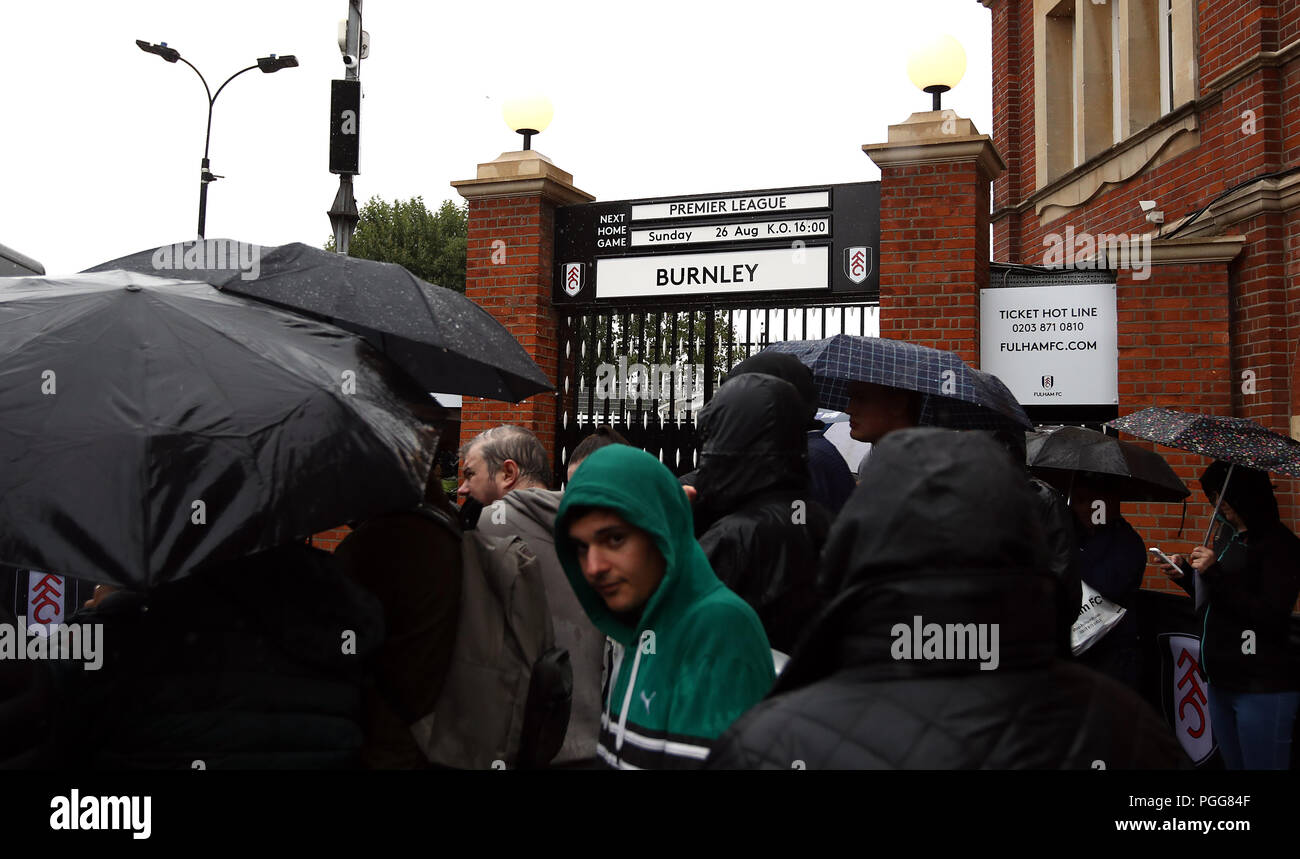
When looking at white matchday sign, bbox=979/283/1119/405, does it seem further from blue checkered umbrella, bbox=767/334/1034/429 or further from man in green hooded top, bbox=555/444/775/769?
man in green hooded top, bbox=555/444/775/769

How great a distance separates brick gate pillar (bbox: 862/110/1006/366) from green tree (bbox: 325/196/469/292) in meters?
28.7

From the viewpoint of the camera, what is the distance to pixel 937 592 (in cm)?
131

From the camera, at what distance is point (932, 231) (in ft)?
24.3

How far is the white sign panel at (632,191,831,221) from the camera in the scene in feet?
25.1

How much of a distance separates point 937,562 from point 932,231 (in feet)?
21.5

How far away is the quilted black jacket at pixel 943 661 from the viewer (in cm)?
128

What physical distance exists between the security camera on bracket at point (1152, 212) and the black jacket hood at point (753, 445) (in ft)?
27.6

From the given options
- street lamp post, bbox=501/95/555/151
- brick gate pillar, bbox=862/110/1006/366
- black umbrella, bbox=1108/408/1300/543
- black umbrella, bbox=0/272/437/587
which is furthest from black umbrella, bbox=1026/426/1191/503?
street lamp post, bbox=501/95/555/151

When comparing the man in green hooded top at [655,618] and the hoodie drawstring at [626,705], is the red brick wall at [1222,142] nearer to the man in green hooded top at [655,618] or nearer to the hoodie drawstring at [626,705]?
the man in green hooded top at [655,618]

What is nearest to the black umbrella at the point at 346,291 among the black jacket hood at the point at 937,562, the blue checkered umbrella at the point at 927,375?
the blue checkered umbrella at the point at 927,375

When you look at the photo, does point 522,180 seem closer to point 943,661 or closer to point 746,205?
point 746,205

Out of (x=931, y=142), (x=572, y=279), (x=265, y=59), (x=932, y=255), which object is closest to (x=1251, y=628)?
(x=932, y=255)

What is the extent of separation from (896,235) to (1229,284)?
8.34ft
